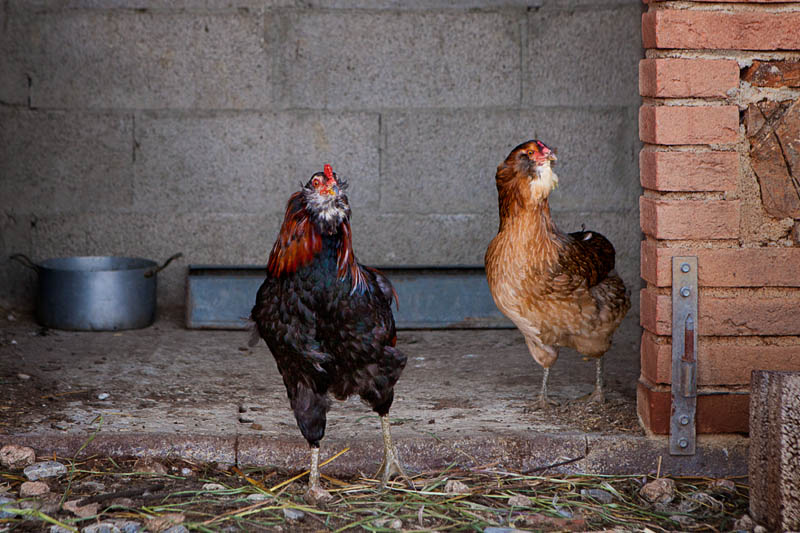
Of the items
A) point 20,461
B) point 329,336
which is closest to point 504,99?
point 329,336

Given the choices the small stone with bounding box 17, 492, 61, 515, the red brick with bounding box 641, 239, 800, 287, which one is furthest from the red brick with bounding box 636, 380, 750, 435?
the small stone with bounding box 17, 492, 61, 515

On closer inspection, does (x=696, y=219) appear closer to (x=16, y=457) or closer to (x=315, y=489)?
(x=315, y=489)

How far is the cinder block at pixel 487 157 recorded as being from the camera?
5.91 meters

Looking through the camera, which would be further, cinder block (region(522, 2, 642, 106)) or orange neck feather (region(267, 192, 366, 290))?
cinder block (region(522, 2, 642, 106))

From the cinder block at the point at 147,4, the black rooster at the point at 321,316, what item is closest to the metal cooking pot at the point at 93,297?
the cinder block at the point at 147,4

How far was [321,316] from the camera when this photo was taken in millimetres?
3164

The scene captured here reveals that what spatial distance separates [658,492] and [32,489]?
2.17 meters

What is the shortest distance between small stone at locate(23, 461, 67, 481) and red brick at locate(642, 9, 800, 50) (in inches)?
103

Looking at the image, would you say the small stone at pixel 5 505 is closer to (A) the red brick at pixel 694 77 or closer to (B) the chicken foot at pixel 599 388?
(B) the chicken foot at pixel 599 388

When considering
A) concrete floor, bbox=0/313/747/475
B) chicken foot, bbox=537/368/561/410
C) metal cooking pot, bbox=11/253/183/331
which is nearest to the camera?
concrete floor, bbox=0/313/747/475

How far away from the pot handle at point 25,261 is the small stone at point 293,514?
3.06 m

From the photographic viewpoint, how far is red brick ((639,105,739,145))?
337cm

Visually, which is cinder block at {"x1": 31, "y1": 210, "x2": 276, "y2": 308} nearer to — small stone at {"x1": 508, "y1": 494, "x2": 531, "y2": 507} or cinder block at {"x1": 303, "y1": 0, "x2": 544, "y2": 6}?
cinder block at {"x1": 303, "y1": 0, "x2": 544, "y2": 6}

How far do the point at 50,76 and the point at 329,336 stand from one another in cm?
358
